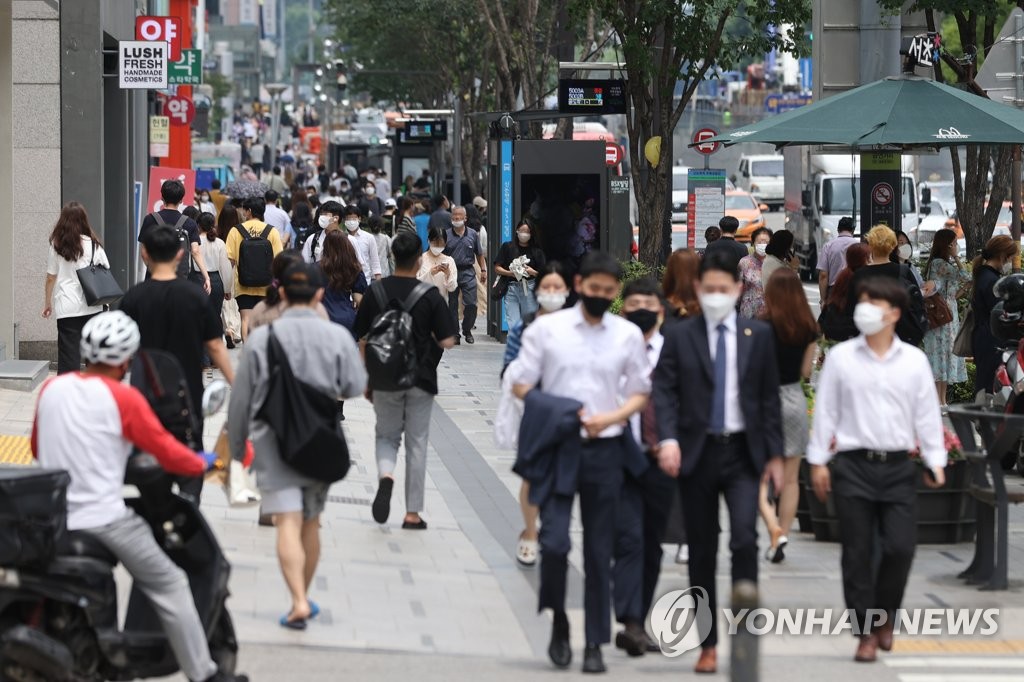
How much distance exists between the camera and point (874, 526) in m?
7.96

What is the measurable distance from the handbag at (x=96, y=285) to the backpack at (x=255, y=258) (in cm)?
339

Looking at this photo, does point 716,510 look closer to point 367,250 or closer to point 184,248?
point 184,248

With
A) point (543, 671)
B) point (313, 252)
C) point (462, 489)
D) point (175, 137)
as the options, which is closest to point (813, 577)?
point (543, 671)

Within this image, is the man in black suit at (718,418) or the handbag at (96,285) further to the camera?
the handbag at (96,285)

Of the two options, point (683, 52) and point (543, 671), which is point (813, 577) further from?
point (683, 52)

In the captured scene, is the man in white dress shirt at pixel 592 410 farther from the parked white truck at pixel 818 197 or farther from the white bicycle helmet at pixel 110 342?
the parked white truck at pixel 818 197

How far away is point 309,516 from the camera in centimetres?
834

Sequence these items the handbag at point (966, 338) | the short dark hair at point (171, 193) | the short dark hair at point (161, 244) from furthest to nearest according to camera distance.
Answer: the short dark hair at point (171, 193) < the handbag at point (966, 338) < the short dark hair at point (161, 244)

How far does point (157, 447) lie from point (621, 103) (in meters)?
17.1

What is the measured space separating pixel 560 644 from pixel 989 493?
111 inches

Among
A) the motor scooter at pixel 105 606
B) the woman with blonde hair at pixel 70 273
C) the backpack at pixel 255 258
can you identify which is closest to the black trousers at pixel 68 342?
the woman with blonde hair at pixel 70 273

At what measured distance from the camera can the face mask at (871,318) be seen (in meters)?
7.80

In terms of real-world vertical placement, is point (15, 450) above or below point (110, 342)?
below

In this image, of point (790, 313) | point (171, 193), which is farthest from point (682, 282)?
point (171, 193)
